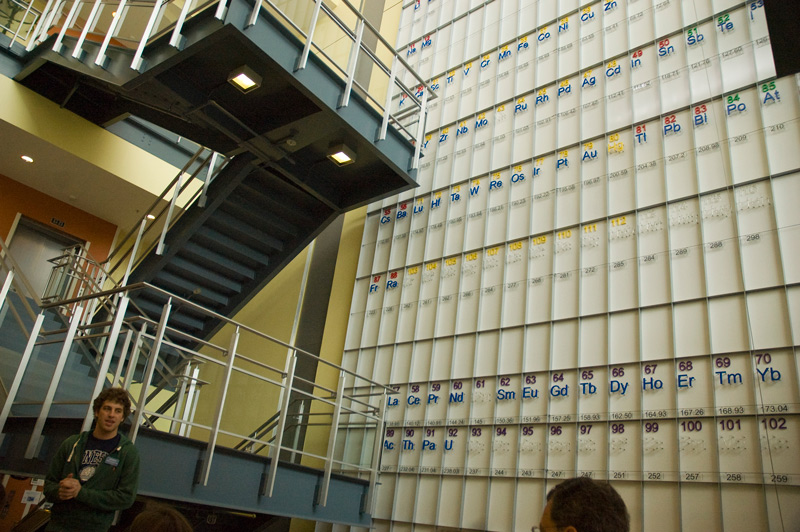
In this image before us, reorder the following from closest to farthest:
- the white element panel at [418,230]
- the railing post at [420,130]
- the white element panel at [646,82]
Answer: the white element panel at [646,82]
the railing post at [420,130]
the white element panel at [418,230]

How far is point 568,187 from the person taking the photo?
736cm

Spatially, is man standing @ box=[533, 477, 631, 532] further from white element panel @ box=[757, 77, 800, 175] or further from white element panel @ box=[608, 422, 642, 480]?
white element panel @ box=[757, 77, 800, 175]

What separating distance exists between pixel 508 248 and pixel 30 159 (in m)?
8.27

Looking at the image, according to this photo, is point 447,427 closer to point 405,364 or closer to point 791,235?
point 405,364

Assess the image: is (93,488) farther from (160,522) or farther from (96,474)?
(160,522)

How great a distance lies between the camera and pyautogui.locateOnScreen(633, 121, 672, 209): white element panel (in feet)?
21.7

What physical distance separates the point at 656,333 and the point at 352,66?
466cm

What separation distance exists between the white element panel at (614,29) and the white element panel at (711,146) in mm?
1388

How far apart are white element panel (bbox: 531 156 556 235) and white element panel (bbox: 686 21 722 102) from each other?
1.72 metres

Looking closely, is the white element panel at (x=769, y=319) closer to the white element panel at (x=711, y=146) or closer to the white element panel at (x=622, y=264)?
the white element panel at (x=622, y=264)

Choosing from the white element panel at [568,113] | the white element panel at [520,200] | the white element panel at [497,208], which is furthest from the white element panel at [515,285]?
the white element panel at [568,113]

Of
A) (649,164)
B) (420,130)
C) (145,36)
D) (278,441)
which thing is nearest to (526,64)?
(420,130)

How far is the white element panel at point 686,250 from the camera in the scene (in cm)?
603

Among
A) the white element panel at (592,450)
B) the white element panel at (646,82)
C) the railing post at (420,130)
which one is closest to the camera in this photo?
the white element panel at (592,450)
